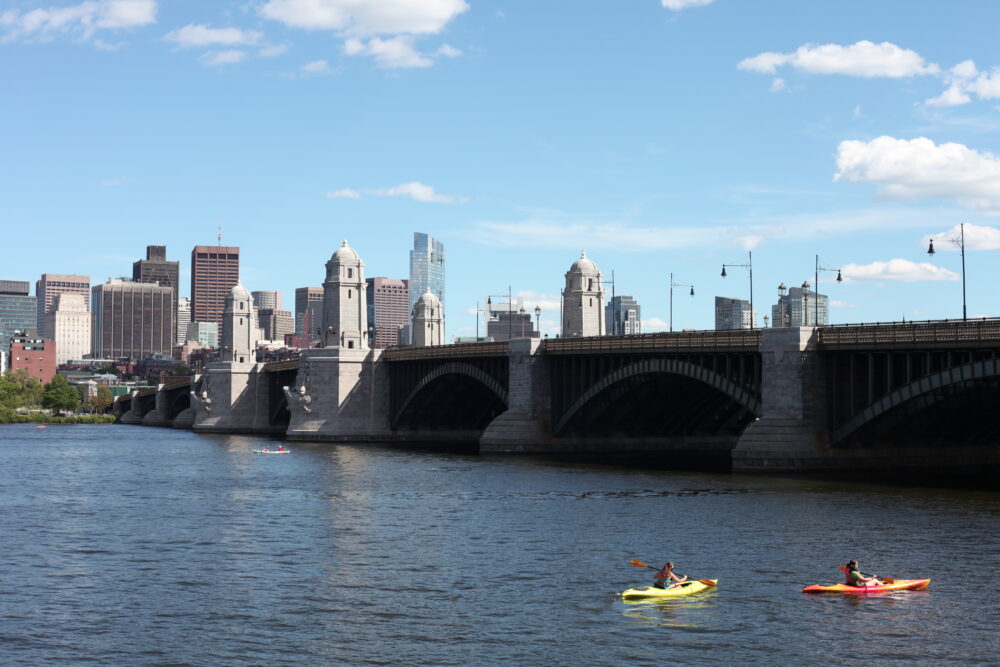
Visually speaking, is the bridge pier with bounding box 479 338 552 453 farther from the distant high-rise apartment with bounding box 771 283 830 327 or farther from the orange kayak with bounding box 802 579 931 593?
the orange kayak with bounding box 802 579 931 593

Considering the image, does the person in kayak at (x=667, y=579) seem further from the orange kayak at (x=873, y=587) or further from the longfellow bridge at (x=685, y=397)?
the longfellow bridge at (x=685, y=397)

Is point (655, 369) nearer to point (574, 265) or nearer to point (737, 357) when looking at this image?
point (737, 357)

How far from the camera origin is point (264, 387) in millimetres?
168000

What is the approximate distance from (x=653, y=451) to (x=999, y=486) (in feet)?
124

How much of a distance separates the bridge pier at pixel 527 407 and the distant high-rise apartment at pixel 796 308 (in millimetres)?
19081

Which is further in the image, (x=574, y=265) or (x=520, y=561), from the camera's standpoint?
(x=574, y=265)

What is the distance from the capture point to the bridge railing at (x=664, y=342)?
80.2 m

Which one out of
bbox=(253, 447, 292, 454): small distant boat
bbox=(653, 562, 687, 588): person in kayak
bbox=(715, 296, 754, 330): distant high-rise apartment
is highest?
bbox=(715, 296, 754, 330): distant high-rise apartment

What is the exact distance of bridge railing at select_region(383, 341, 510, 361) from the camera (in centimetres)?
10889

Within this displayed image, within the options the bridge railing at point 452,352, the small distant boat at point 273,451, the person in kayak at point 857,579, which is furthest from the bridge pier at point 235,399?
the person in kayak at point 857,579

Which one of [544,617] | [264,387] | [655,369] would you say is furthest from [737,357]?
[264,387]

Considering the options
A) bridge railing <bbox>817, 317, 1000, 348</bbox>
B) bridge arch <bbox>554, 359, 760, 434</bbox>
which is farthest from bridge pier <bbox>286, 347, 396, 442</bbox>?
bridge railing <bbox>817, 317, 1000, 348</bbox>

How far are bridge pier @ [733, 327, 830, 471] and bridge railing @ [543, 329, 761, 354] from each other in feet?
10.5

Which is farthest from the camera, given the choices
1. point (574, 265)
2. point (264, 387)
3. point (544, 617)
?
point (264, 387)
